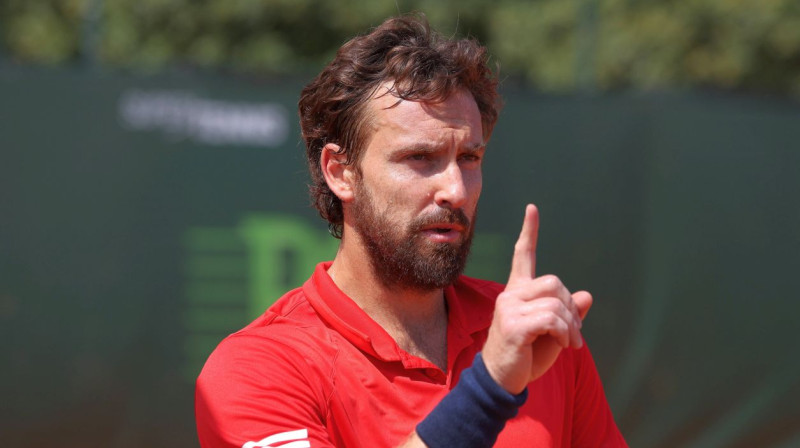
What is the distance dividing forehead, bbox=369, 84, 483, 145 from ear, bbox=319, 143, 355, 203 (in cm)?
14

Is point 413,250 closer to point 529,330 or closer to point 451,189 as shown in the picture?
point 451,189

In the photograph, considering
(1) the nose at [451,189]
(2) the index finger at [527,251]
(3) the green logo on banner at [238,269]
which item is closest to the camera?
(2) the index finger at [527,251]

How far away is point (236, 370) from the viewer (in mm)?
2025

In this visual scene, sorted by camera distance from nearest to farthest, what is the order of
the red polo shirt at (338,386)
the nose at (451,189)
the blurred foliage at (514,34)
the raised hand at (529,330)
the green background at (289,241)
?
1. the raised hand at (529,330)
2. the red polo shirt at (338,386)
3. the nose at (451,189)
4. the green background at (289,241)
5. the blurred foliage at (514,34)

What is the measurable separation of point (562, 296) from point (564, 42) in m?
7.09

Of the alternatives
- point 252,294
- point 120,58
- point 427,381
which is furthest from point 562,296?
point 120,58

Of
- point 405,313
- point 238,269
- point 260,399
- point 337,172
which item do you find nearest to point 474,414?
point 260,399

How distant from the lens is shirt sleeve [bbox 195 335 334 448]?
6.37 ft

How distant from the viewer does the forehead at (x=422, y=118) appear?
7.09 feet

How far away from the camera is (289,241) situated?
471 centimetres

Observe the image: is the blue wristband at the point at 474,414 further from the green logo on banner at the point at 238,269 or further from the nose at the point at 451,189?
the green logo on banner at the point at 238,269

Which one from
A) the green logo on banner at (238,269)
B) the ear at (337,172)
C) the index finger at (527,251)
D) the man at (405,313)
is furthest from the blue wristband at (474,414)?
the green logo on banner at (238,269)

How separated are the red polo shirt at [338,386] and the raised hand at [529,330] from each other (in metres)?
0.34

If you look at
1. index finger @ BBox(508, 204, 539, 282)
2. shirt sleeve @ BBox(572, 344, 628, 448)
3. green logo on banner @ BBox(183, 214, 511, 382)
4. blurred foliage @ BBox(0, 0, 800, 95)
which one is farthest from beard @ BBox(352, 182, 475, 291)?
blurred foliage @ BBox(0, 0, 800, 95)
